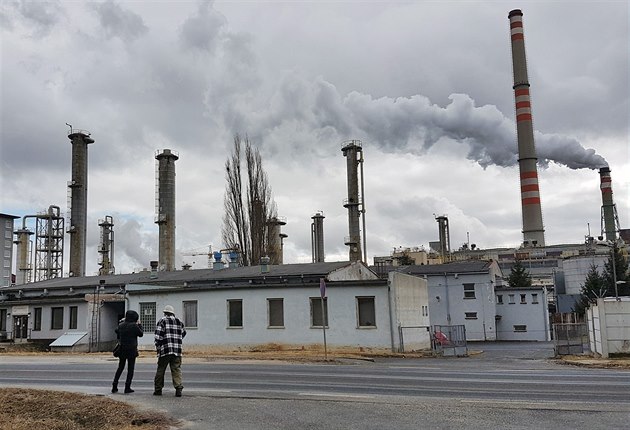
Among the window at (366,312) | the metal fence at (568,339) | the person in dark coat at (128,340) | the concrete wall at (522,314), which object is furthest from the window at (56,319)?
the concrete wall at (522,314)

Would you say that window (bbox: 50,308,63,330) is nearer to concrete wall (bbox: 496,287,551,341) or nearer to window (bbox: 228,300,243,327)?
window (bbox: 228,300,243,327)

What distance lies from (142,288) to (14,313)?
34.7 feet

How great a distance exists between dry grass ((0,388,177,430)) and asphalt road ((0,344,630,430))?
534 mm

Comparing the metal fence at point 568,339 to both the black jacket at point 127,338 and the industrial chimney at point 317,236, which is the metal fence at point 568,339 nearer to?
the black jacket at point 127,338

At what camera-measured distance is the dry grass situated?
877 cm

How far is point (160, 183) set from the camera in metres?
61.2

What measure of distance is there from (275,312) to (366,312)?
471 cm

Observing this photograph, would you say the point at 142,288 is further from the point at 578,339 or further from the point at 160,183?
the point at 160,183

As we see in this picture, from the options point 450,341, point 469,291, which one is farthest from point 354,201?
point 450,341

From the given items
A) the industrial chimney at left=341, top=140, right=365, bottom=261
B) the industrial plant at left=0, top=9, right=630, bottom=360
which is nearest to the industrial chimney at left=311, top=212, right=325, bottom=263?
the industrial plant at left=0, top=9, right=630, bottom=360

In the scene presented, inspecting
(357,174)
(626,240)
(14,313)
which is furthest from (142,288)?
(626,240)

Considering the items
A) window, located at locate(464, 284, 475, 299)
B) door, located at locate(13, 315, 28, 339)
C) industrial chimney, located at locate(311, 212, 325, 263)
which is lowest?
door, located at locate(13, 315, 28, 339)

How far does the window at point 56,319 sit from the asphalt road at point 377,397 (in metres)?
20.0

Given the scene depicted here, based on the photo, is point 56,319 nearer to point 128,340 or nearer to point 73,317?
point 73,317
